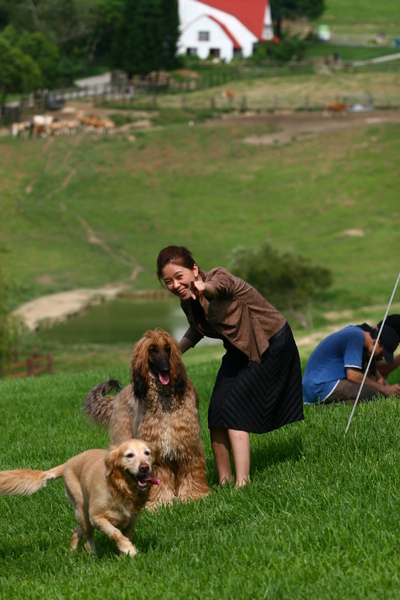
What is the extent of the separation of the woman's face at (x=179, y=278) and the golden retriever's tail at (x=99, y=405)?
227 cm

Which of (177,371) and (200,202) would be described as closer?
(177,371)

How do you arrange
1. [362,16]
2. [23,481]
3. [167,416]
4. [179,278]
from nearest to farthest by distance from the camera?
[23,481], [179,278], [167,416], [362,16]

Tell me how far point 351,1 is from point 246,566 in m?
166

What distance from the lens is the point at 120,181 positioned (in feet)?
264

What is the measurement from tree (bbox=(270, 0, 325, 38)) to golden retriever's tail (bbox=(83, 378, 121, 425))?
130 meters

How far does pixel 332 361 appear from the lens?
12031 mm

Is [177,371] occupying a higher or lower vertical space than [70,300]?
higher

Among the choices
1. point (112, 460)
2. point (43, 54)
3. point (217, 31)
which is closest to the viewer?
point (112, 460)

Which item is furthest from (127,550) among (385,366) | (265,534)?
(385,366)

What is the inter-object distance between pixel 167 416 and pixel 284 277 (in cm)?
4025

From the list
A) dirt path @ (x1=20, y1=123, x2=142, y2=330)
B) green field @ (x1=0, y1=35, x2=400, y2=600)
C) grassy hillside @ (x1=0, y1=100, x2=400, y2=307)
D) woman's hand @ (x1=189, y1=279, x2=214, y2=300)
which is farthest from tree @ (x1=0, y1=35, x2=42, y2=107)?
woman's hand @ (x1=189, y1=279, x2=214, y2=300)

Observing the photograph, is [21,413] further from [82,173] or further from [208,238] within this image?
[82,173]

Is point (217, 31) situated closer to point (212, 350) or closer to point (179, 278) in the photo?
point (212, 350)

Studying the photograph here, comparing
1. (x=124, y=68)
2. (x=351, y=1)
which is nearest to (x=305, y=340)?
(x=124, y=68)
